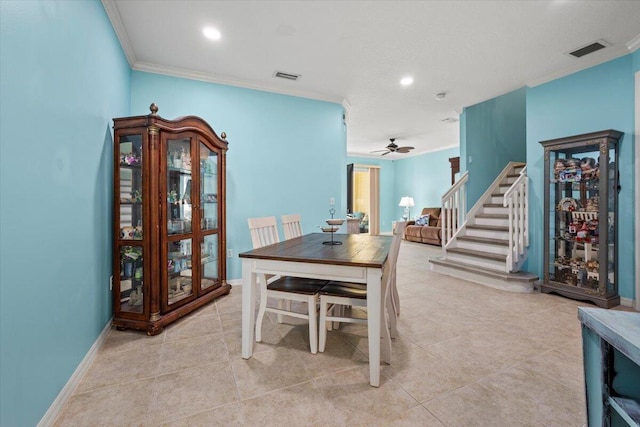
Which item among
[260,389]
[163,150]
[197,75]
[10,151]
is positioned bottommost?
[260,389]

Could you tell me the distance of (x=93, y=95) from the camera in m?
2.03

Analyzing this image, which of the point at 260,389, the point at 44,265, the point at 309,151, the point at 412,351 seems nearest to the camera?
the point at 44,265

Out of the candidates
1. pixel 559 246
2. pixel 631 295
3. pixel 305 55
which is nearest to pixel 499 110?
pixel 559 246

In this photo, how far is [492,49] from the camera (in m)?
2.89

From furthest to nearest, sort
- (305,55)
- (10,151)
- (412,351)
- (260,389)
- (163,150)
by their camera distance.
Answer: (305,55), (163,150), (412,351), (260,389), (10,151)

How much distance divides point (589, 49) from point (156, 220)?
4.49 meters

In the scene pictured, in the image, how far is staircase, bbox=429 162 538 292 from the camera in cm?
357

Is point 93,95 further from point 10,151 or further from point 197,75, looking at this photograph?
point 197,75

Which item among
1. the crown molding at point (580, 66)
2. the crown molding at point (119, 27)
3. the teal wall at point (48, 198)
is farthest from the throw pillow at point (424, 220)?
the teal wall at point (48, 198)

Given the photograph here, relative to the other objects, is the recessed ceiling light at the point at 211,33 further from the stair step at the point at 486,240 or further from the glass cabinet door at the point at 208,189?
the stair step at the point at 486,240

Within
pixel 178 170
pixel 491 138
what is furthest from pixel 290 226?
pixel 491 138

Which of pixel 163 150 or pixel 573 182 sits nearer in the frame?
pixel 163 150

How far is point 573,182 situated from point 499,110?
2.43 meters

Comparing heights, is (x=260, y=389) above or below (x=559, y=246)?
below
